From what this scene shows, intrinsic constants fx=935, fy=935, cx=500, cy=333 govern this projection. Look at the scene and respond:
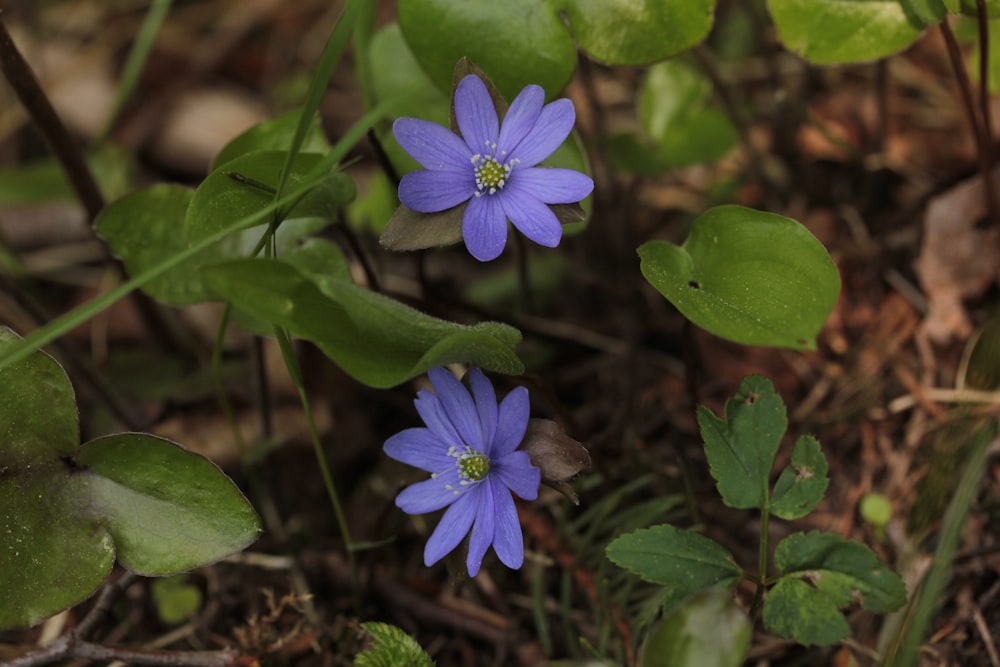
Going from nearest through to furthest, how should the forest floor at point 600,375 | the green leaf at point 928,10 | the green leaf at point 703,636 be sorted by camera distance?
the green leaf at point 703,636, the green leaf at point 928,10, the forest floor at point 600,375

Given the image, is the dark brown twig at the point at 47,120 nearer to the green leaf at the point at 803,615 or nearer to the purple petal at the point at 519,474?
the purple petal at the point at 519,474

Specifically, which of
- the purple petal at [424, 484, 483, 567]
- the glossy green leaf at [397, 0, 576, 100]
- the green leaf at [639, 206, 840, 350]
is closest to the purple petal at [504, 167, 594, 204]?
the green leaf at [639, 206, 840, 350]

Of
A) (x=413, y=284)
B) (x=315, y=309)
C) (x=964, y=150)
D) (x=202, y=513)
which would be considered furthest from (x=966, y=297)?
(x=202, y=513)

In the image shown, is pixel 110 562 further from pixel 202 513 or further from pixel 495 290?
pixel 495 290

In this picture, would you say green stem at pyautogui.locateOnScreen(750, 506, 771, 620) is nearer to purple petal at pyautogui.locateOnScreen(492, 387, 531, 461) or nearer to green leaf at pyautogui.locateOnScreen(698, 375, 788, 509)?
green leaf at pyautogui.locateOnScreen(698, 375, 788, 509)

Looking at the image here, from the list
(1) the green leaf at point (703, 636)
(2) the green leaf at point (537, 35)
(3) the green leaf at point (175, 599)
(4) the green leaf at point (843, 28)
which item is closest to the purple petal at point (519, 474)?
(1) the green leaf at point (703, 636)
